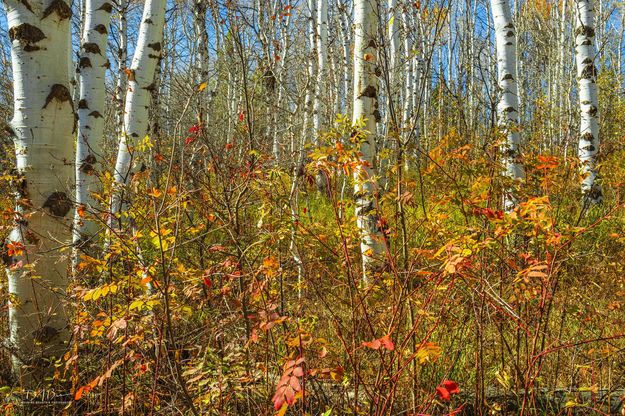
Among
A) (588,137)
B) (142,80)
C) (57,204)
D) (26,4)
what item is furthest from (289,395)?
(588,137)

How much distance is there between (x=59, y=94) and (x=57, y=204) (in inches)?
26.1

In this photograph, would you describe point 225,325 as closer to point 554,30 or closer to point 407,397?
point 407,397

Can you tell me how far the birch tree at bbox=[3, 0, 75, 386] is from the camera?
2.68 m

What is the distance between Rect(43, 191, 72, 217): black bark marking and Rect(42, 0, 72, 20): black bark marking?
1047 millimetres

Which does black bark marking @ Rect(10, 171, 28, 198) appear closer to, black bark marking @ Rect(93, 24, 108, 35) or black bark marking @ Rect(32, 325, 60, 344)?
black bark marking @ Rect(32, 325, 60, 344)

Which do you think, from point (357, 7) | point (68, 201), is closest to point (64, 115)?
point (68, 201)

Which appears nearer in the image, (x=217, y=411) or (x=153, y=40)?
(x=217, y=411)

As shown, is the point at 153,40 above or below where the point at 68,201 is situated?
above

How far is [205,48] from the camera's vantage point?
7891 mm

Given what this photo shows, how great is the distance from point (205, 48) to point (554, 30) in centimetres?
1282

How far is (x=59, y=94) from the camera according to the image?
277cm

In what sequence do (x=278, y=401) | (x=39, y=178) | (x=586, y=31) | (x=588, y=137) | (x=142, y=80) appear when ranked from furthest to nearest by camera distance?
(x=588, y=137) < (x=586, y=31) < (x=142, y=80) < (x=39, y=178) < (x=278, y=401)

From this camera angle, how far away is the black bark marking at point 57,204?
278cm

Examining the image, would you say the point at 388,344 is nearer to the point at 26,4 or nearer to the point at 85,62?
the point at 26,4
